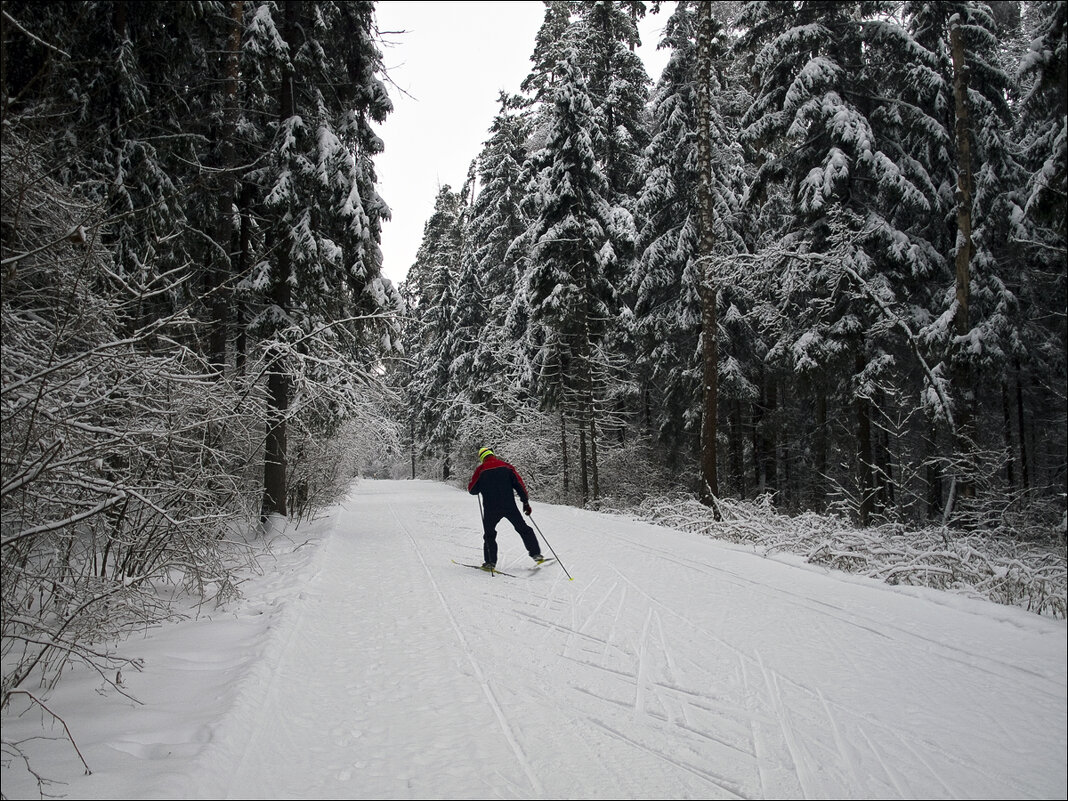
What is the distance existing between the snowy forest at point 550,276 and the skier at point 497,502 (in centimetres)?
255

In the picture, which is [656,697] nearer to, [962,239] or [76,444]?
[76,444]

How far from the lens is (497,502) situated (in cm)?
857

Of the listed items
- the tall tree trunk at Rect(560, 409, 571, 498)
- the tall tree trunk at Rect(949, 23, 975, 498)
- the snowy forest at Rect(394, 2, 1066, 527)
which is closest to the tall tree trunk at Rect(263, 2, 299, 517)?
the snowy forest at Rect(394, 2, 1066, 527)

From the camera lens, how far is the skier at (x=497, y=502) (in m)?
8.34

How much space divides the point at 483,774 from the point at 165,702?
2.46 metres

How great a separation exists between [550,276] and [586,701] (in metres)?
16.4

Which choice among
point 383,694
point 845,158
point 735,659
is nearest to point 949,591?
point 735,659

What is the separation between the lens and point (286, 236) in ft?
38.0

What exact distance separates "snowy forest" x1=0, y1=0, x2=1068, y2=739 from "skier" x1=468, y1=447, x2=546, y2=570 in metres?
2.55

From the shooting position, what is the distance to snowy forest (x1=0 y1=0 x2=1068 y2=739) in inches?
191

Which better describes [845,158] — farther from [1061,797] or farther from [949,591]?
[1061,797]

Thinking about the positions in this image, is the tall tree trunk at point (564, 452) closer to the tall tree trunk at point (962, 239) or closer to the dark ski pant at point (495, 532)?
the tall tree trunk at point (962, 239)

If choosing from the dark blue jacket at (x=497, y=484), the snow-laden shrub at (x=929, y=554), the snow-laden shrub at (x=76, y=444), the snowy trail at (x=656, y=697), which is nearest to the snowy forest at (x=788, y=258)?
the snow-laden shrub at (x=929, y=554)

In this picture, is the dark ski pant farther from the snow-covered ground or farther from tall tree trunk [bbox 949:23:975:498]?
tall tree trunk [bbox 949:23:975:498]
